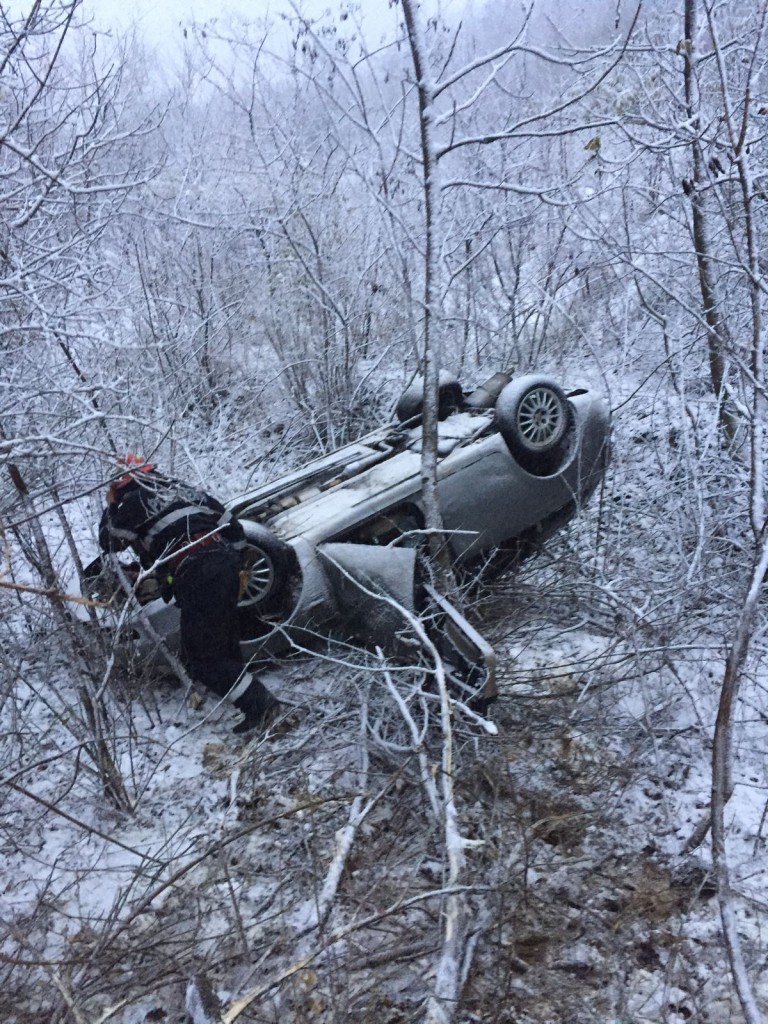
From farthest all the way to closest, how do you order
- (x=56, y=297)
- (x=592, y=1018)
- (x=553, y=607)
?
1. (x=56, y=297)
2. (x=553, y=607)
3. (x=592, y=1018)

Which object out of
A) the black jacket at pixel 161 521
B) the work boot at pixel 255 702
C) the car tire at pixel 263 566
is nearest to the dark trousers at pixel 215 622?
the work boot at pixel 255 702

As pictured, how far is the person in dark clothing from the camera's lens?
4.41 meters

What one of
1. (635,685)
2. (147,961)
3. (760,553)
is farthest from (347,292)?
(147,961)

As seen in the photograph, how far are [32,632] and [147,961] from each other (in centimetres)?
252

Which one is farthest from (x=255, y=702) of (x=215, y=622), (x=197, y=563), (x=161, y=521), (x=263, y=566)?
(x=161, y=521)

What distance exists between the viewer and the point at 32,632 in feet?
16.8

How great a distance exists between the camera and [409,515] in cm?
523

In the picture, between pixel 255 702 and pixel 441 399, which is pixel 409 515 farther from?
pixel 255 702

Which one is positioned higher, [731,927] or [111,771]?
[111,771]

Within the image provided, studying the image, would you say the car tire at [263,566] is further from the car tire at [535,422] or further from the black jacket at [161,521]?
the car tire at [535,422]

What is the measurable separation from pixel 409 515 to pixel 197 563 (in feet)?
4.97

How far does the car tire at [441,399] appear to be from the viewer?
6.05 metres

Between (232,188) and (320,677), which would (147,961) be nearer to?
(320,677)

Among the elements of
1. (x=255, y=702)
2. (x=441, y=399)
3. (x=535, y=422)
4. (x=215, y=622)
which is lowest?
(x=255, y=702)
